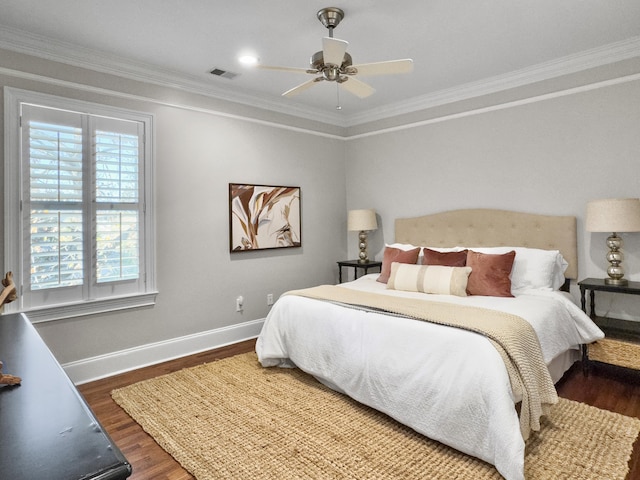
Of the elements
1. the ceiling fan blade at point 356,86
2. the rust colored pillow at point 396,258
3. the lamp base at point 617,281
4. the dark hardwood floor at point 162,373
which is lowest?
the dark hardwood floor at point 162,373

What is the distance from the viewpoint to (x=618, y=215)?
292cm

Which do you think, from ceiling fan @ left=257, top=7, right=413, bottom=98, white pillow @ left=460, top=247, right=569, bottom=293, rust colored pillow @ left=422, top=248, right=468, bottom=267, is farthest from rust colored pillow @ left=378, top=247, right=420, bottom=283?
ceiling fan @ left=257, top=7, right=413, bottom=98

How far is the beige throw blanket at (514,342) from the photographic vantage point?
1982mm

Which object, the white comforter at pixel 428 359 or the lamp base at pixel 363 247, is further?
the lamp base at pixel 363 247

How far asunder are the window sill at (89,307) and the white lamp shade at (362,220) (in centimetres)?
234

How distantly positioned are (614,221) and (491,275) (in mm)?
957

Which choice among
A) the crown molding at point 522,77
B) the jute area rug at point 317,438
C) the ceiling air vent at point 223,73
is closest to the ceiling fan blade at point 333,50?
the ceiling air vent at point 223,73

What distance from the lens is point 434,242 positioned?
430cm

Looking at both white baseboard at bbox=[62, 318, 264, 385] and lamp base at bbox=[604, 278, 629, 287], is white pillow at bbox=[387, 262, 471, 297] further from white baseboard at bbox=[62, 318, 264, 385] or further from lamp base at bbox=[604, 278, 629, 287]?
white baseboard at bbox=[62, 318, 264, 385]

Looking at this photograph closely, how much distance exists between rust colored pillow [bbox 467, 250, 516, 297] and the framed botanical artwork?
2.10m

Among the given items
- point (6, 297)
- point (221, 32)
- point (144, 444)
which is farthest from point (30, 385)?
point (221, 32)

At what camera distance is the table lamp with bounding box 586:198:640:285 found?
2898 millimetres

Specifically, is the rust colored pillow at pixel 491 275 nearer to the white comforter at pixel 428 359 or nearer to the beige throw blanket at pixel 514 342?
the white comforter at pixel 428 359

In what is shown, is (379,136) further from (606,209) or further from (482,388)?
(482,388)
